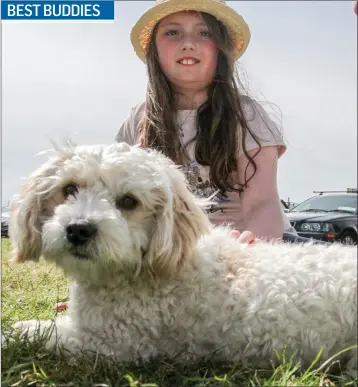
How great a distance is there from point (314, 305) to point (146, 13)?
291cm

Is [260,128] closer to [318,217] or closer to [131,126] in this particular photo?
[131,126]

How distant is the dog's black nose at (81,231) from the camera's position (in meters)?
2.65

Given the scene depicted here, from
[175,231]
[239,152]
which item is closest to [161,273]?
[175,231]

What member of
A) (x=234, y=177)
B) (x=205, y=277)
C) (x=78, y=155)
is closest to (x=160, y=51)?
(x=234, y=177)

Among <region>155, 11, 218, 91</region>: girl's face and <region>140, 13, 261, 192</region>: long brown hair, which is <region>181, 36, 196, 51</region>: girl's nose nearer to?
<region>155, 11, 218, 91</region>: girl's face

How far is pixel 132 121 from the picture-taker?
5074mm

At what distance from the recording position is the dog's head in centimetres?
269

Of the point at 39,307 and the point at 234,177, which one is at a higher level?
the point at 234,177

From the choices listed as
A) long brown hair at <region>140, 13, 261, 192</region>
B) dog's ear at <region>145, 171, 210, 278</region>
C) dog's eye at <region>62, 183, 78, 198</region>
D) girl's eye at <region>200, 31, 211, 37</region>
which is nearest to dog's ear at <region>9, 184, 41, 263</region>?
dog's eye at <region>62, 183, 78, 198</region>

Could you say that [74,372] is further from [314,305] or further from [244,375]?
[314,305]

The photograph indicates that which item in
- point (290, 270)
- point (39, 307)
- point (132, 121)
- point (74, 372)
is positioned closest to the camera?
point (74, 372)

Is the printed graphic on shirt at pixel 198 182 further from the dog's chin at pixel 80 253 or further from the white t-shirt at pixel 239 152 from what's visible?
the dog's chin at pixel 80 253

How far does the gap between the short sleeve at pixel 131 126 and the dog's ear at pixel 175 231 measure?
77.7 inches

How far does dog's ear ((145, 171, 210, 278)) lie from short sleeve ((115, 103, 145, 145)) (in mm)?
1973
